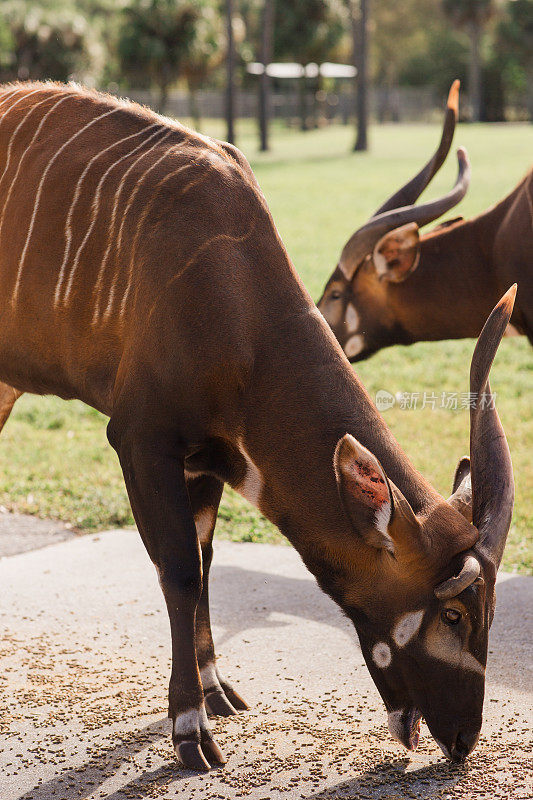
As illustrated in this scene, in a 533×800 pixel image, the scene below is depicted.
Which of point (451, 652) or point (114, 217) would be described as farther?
point (114, 217)

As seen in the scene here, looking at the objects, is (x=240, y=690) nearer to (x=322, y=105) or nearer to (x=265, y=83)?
(x=265, y=83)

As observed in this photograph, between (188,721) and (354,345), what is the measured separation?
3697 mm

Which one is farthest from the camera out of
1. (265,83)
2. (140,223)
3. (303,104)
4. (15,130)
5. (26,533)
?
(303,104)

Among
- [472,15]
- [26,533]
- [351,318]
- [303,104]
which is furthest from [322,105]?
[26,533]

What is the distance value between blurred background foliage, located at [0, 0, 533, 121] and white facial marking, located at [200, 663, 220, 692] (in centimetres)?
2776

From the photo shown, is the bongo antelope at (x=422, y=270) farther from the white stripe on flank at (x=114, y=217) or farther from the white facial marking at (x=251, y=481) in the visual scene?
the white facial marking at (x=251, y=481)

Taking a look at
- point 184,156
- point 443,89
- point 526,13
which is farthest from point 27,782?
point 443,89

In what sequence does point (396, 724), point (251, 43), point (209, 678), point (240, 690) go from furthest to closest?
point (251, 43) < point (240, 690) < point (209, 678) < point (396, 724)

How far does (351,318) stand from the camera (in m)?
6.83

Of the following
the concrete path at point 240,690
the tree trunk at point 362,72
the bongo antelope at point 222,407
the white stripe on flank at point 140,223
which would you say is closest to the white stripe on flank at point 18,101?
the bongo antelope at point 222,407

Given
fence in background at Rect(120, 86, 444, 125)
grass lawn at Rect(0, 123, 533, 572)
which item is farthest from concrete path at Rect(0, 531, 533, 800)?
fence in background at Rect(120, 86, 444, 125)

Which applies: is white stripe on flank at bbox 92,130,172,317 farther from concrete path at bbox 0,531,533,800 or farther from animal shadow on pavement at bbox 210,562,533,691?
animal shadow on pavement at bbox 210,562,533,691

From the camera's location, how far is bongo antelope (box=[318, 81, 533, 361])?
645cm

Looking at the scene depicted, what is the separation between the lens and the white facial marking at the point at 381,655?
134 inches
